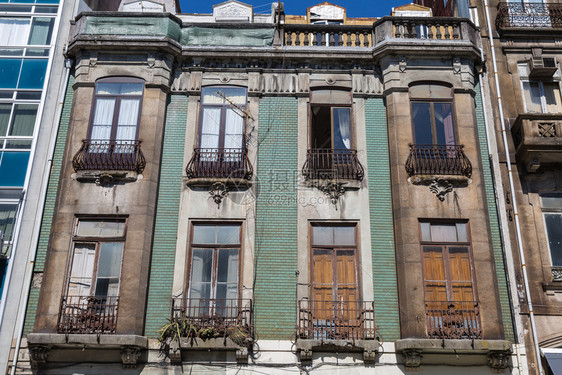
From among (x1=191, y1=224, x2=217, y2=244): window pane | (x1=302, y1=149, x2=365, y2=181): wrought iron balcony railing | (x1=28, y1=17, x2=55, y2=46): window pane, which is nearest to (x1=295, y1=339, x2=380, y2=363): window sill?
(x1=191, y1=224, x2=217, y2=244): window pane

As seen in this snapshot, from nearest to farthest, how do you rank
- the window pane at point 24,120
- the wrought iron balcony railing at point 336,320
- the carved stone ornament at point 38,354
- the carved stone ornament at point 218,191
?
the carved stone ornament at point 38,354 < the wrought iron balcony railing at point 336,320 < the carved stone ornament at point 218,191 < the window pane at point 24,120

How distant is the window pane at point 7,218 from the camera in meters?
15.1

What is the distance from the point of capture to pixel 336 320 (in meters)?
14.0

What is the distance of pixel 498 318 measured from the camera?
549 inches

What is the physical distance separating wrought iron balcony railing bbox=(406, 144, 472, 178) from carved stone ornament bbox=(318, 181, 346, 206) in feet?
6.03

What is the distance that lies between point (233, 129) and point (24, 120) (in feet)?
19.3

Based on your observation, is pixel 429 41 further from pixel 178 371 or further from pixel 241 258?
pixel 178 371

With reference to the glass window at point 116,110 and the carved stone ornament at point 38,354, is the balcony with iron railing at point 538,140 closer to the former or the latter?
the glass window at point 116,110

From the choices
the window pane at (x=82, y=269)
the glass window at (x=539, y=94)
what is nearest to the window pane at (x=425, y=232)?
the glass window at (x=539, y=94)

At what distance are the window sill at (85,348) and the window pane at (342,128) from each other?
7.33 metres

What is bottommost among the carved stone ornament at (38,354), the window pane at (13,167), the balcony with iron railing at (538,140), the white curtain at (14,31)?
the carved stone ornament at (38,354)

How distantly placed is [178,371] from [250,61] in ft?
29.2

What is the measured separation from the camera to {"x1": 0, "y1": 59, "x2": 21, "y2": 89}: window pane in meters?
16.7

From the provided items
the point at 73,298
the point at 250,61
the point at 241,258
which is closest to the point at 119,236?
the point at 73,298
